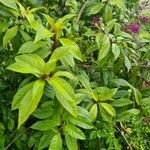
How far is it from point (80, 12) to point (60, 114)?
629mm

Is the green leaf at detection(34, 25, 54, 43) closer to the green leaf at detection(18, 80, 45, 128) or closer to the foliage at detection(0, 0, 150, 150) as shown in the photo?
the foliage at detection(0, 0, 150, 150)

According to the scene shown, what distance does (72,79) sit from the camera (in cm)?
127

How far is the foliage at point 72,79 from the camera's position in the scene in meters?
1.27

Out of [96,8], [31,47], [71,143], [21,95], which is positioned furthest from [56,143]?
[96,8]

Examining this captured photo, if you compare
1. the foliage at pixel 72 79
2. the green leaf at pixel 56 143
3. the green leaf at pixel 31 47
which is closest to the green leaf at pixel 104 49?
the foliage at pixel 72 79

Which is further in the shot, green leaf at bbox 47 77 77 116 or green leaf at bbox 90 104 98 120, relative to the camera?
green leaf at bbox 90 104 98 120

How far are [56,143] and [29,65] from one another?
0.28m

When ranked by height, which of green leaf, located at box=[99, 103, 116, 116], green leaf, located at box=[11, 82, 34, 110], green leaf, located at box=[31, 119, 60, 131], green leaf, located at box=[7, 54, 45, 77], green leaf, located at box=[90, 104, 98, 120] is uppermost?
green leaf, located at box=[7, 54, 45, 77]

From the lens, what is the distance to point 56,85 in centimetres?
115

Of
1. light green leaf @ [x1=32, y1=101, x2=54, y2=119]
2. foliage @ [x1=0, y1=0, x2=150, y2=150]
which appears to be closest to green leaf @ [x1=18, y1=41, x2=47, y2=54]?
foliage @ [x1=0, y1=0, x2=150, y2=150]

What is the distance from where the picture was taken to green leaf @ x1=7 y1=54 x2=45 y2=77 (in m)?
1.19

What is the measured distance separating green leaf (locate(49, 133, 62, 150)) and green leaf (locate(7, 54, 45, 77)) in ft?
0.80

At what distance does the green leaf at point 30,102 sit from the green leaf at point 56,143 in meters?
0.20

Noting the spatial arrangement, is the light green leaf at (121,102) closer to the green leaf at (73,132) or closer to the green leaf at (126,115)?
the green leaf at (126,115)
